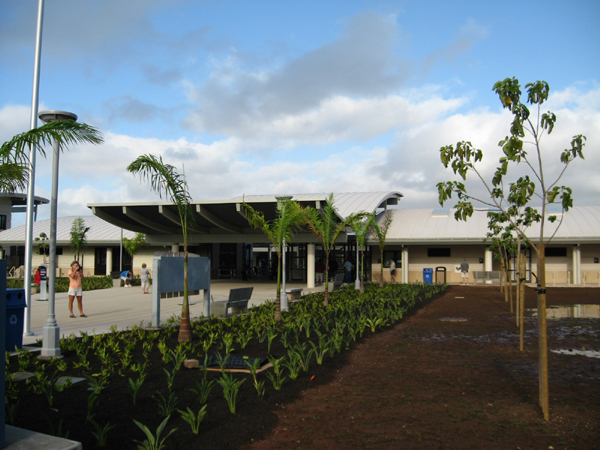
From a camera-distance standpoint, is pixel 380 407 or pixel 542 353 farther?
pixel 380 407

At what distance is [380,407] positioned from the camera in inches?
227

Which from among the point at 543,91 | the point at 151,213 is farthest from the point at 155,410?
the point at 151,213

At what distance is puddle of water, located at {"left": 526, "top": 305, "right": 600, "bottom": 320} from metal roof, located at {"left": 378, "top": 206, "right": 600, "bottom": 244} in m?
12.1

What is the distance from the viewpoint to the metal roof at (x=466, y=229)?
2969cm

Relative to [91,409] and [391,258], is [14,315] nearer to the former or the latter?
[91,409]

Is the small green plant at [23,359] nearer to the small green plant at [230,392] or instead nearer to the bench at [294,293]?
the small green plant at [230,392]

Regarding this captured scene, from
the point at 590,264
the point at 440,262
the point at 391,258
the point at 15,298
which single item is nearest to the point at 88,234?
the point at 391,258

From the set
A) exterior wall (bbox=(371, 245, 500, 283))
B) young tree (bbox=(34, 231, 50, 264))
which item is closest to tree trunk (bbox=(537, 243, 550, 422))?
exterior wall (bbox=(371, 245, 500, 283))

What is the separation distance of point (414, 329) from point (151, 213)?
19200 millimetres

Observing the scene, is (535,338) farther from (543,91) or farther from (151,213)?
(151,213)

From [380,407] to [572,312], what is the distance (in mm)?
12084

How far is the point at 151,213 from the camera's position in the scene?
27.5m

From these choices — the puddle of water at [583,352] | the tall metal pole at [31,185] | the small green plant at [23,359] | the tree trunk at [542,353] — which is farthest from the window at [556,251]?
the small green plant at [23,359]

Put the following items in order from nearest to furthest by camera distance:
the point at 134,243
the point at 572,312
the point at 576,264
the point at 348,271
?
the point at 572,312 < the point at 576,264 < the point at 348,271 < the point at 134,243
